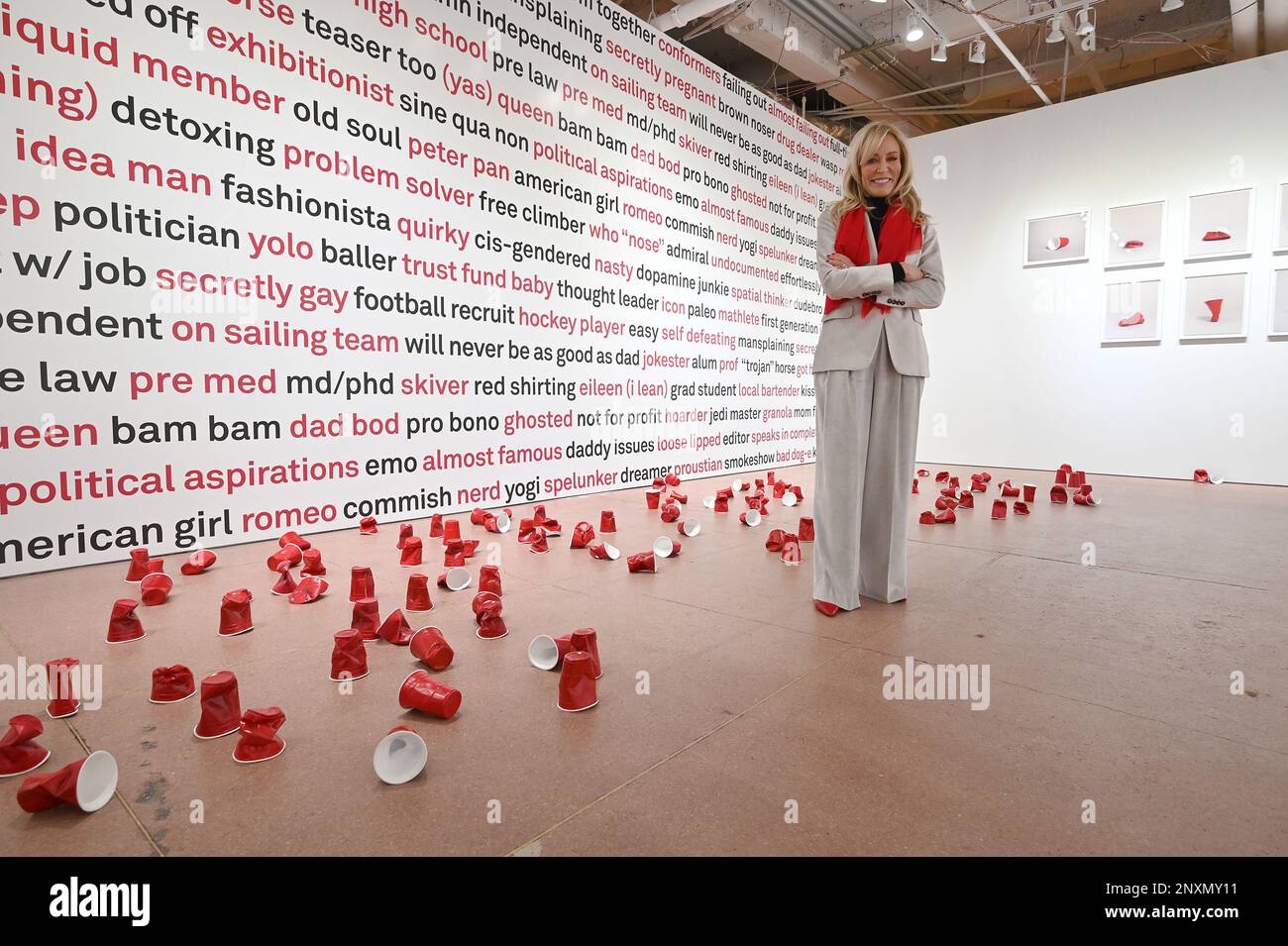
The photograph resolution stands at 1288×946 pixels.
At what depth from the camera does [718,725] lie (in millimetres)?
1597

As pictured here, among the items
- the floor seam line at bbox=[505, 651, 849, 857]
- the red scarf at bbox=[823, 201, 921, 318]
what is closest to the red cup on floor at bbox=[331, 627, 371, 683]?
the floor seam line at bbox=[505, 651, 849, 857]

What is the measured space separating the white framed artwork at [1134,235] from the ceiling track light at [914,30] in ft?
9.72

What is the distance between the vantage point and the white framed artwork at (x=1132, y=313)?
7.16 m

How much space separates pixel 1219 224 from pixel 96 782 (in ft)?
30.9

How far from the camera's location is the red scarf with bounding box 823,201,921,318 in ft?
8.11

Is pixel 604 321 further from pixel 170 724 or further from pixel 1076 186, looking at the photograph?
pixel 1076 186

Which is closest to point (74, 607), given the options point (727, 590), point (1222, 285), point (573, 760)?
point (573, 760)

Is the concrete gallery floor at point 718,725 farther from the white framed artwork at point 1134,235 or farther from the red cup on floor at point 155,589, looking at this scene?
the white framed artwork at point 1134,235

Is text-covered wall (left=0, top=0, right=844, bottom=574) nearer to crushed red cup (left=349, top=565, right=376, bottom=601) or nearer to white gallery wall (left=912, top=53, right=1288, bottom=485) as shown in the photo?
crushed red cup (left=349, top=565, right=376, bottom=601)

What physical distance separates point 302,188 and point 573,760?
3.64m

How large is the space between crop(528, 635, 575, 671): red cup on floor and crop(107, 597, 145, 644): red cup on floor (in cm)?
134

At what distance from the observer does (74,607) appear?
98.6 inches

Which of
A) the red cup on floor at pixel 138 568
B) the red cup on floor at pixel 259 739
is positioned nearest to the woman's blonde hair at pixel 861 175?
the red cup on floor at pixel 259 739
